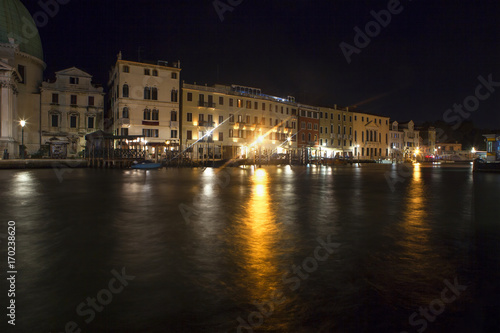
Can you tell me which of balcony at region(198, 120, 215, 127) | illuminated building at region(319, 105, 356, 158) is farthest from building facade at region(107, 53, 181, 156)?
illuminated building at region(319, 105, 356, 158)

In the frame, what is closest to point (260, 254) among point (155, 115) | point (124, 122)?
point (124, 122)

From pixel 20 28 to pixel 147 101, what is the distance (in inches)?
739

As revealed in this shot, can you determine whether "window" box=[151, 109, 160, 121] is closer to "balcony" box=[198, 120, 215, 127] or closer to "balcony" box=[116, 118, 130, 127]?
"balcony" box=[116, 118, 130, 127]

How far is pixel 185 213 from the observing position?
8289mm

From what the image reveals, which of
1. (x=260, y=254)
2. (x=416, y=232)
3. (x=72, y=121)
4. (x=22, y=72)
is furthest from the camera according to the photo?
(x=72, y=121)

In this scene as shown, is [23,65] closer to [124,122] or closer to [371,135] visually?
[124,122]

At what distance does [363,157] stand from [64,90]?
6159 centimetres

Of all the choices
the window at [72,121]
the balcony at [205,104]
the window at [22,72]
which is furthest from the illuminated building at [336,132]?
the window at [22,72]

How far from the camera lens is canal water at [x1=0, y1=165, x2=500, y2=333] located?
2.97 metres

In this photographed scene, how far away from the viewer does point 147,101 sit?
Result: 47.8m

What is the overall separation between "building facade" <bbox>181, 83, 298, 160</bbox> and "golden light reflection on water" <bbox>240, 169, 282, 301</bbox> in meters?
39.2

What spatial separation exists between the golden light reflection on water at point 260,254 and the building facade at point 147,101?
39.2 metres

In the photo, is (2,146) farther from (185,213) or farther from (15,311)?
(15,311)

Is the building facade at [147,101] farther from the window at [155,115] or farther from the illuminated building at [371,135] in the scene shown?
the illuminated building at [371,135]
